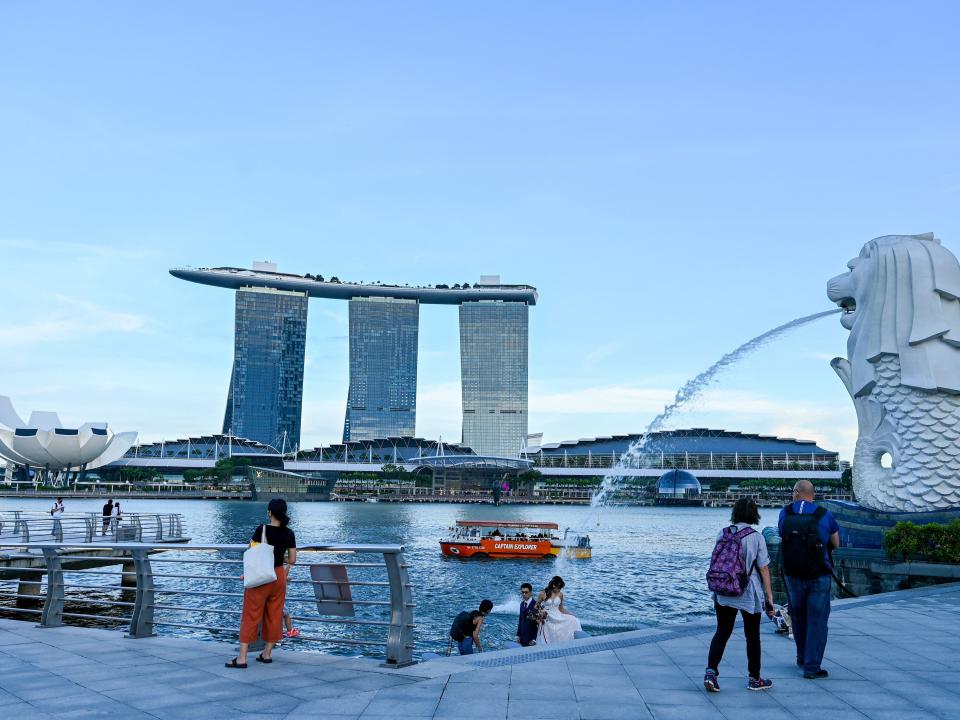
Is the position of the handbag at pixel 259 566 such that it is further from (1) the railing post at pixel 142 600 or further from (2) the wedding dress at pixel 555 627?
(2) the wedding dress at pixel 555 627

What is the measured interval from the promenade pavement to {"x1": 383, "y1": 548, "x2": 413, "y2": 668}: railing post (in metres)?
0.16

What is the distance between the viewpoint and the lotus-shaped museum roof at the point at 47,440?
139625 millimetres

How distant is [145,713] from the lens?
6395mm

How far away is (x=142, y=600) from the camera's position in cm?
966

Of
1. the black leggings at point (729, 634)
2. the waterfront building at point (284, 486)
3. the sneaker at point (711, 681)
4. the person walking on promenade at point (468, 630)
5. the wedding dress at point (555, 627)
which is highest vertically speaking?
the black leggings at point (729, 634)

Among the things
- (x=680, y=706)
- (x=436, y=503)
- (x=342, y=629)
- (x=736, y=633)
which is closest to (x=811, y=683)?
(x=680, y=706)

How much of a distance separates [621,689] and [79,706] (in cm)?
458

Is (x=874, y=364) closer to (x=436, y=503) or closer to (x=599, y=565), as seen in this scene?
(x=599, y=565)

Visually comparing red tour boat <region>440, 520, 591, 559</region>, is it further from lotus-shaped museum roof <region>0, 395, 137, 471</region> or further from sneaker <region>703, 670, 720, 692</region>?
lotus-shaped museum roof <region>0, 395, 137, 471</region>

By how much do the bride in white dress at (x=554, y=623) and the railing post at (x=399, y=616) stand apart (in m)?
4.29

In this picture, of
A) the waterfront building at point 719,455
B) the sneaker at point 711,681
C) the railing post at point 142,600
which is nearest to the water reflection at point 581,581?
the railing post at point 142,600

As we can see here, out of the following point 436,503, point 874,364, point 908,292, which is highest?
point 908,292

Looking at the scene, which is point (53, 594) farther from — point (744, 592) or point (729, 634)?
point (744, 592)

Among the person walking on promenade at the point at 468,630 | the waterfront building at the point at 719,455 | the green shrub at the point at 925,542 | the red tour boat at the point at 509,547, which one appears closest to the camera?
the person walking on promenade at the point at 468,630
